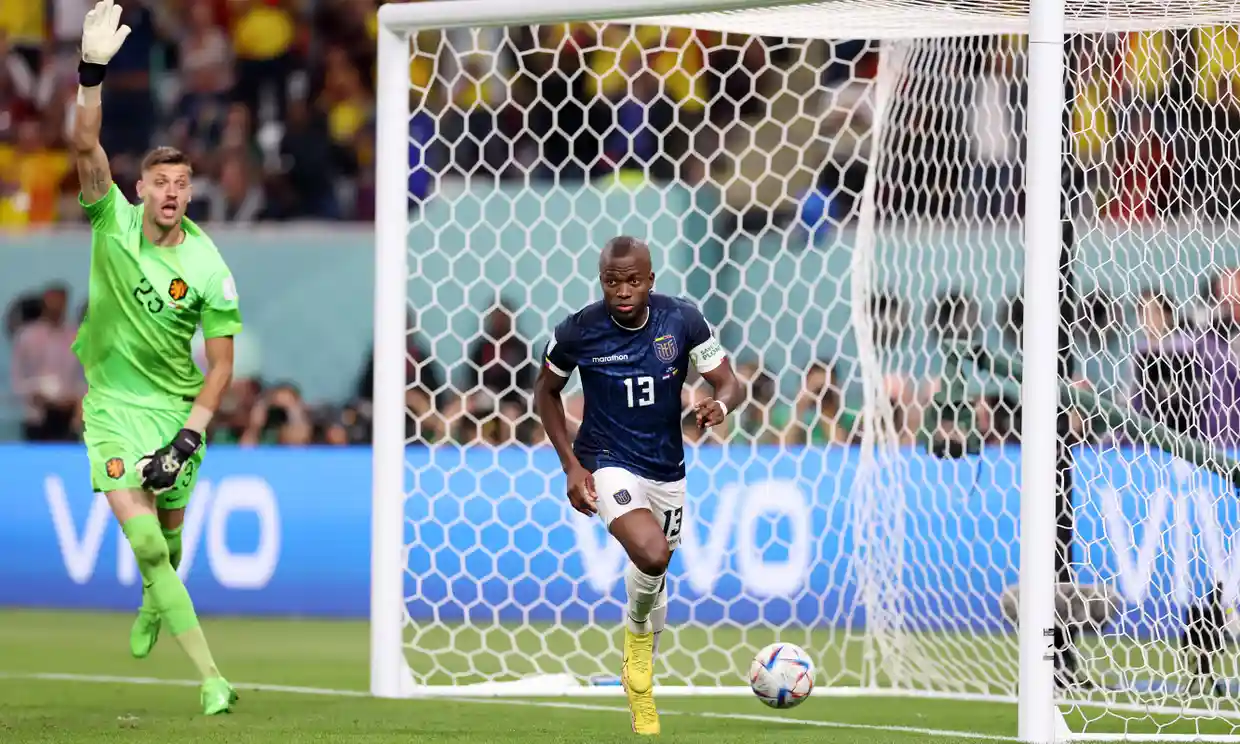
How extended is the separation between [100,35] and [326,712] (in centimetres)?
252

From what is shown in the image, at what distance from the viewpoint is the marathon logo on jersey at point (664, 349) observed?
255 inches

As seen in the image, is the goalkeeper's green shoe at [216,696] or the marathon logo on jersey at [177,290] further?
the marathon logo on jersey at [177,290]

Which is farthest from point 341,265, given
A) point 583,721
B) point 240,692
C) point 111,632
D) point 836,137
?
point 583,721

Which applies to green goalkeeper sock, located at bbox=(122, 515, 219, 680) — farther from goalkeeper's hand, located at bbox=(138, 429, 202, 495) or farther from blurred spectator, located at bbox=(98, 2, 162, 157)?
blurred spectator, located at bbox=(98, 2, 162, 157)

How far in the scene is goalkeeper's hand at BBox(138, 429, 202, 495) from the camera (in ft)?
22.4

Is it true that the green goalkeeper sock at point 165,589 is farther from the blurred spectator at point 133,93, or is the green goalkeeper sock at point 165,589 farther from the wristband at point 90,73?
the blurred spectator at point 133,93

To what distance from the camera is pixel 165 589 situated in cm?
694

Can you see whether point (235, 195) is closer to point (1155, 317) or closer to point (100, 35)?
point (100, 35)

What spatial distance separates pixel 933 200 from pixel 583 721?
3133mm

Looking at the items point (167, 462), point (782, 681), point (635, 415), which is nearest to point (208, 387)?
point (167, 462)

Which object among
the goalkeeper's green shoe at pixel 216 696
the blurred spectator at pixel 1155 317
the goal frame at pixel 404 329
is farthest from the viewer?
the blurred spectator at pixel 1155 317

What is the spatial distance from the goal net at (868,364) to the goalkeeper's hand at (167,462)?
35.5 inches

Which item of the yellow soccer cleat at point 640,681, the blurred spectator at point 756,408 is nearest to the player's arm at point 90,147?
the yellow soccer cleat at point 640,681

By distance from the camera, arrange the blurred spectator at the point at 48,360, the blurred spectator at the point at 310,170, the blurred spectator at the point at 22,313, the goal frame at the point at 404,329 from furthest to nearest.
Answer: the blurred spectator at the point at 310,170 < the blurred spectator at the point at 22,313 < the blurred spectator at the point at 48,360 < the goal frame at the point at 404,329
